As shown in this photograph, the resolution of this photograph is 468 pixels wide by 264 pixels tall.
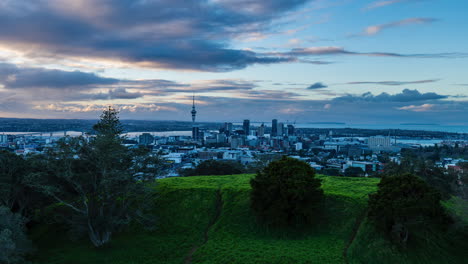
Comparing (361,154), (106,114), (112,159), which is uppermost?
(106,114)

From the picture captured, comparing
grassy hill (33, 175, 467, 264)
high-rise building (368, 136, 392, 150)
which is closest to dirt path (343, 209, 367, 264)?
grassy hill (33, 175, 467, 264)

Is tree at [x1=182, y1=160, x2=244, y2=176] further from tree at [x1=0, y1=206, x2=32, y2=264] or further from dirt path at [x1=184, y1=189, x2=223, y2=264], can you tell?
tree at [x1=0, y1=206, x2=32, y2=264]

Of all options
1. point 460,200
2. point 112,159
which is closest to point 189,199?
point 112,159

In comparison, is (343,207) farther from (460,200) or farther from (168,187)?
(168,187)

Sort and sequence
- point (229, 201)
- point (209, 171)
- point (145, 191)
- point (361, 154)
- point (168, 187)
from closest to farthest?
1. point (145, 191)
2. point (229, 201)
3. point (168, 187)
4. point (209, 171)
5. point (361, 154)

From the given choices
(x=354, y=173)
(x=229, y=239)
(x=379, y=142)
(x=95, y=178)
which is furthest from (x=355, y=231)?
(x=379, y=142)

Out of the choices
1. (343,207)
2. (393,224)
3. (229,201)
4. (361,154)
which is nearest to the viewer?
(393,224)
